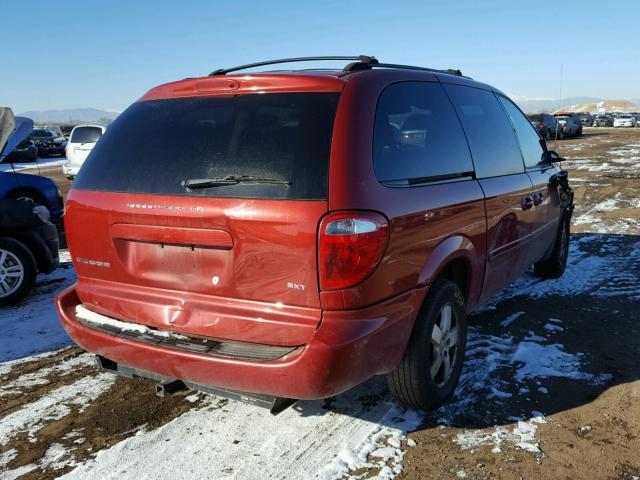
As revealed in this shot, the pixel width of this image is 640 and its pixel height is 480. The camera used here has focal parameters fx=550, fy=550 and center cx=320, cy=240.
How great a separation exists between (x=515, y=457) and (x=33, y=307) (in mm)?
4515

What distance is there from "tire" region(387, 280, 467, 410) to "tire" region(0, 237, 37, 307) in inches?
162

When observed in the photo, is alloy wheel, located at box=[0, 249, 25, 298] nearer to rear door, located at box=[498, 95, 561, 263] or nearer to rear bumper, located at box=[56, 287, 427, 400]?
rear bumper, located at box=[56, 287, 427, 400]

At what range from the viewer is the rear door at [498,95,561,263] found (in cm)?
454

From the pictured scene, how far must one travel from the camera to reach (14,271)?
5.43 m

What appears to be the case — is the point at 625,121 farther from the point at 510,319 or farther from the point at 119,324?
the point at 119,324

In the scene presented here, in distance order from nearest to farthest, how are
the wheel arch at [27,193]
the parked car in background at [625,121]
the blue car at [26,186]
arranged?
the blue car at [26,186]
the wheel arch at [27,193]
the parked car in background at [625,121]

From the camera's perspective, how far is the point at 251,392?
2.50 metres

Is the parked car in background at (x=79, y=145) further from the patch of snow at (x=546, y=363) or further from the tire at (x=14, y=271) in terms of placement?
the patch of snow at (x=546, y=363)

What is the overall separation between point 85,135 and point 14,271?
39.8ft

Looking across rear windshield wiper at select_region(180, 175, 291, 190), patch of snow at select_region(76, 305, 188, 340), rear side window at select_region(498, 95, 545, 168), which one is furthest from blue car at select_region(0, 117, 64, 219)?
rear side window at select_region(498, 95, 545, 168)

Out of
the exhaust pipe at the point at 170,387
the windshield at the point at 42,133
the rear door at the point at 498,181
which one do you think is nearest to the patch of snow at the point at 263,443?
the exhaust pipe at the point at 170,387

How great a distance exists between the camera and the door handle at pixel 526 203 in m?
4.20

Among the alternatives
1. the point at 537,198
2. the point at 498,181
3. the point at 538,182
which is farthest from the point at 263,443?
the point at 538,182

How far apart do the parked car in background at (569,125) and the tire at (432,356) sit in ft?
97.4
